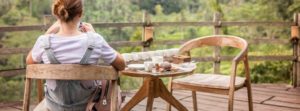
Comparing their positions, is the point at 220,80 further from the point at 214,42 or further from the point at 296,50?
the point at 296,50

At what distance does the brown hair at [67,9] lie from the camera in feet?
5.70

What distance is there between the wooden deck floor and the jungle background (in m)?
3.03

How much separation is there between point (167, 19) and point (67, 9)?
10.7 meters

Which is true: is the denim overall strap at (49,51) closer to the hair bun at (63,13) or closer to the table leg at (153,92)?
the hair bun at (63,13)

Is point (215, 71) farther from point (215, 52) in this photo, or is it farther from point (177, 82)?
point (177, 82)

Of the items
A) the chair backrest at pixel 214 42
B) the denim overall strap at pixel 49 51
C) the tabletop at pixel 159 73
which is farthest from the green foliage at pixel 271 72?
the denim overall strap at pixel 49 51

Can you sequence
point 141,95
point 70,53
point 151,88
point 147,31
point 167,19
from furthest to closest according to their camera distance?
point 167,19
point 147,31
point 141,95
point 151,88
point 70,53

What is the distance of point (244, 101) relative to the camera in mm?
4262

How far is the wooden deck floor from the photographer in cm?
394

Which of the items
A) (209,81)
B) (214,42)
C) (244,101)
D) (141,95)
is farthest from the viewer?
(244,101)

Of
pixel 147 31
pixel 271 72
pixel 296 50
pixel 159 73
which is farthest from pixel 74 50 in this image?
pixel 271 72

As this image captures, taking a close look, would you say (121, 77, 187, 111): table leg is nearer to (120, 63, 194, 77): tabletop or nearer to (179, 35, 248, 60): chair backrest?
(120, 63, 194, 77): tabletop

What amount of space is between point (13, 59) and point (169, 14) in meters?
5.54

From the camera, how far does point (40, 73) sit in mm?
1698
